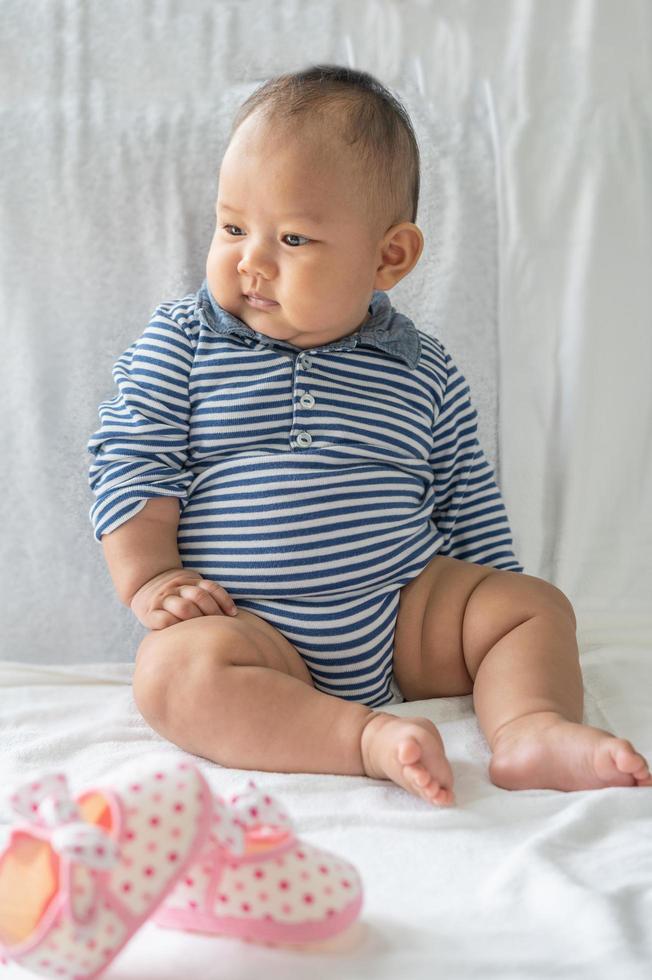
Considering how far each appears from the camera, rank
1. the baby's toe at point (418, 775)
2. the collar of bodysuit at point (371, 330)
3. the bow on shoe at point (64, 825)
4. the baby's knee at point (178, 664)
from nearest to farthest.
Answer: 1. the bow on shoe at point (64, 825)
2. the baby's toe at point (418, 775)
3. the baby's knee at point (178, 664)
4. the collar of bodysuit at point (371, 330)

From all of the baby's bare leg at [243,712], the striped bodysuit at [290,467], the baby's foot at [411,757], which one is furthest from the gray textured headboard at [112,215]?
the baby's foot at [411,757]

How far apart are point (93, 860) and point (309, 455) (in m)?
0.63

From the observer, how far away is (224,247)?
1.21m

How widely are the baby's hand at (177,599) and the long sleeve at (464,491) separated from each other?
32 centimetres

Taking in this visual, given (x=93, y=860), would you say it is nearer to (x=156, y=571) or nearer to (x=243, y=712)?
(x=243, y=712)

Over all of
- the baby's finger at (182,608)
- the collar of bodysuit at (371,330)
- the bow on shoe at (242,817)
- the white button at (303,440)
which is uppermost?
the collar of bodysuit at (371,330)

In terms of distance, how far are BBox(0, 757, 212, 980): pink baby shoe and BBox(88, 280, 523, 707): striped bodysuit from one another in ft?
1.54

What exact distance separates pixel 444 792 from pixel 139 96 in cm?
94

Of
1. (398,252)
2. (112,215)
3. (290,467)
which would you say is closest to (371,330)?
(398,252)

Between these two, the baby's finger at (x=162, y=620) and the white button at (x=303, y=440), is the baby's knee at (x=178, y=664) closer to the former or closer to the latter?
the baby's finger at (x=162, y=620)

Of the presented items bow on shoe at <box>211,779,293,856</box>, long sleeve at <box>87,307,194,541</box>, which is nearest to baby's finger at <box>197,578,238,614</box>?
long sleeve at <box>87,307,194,541</box>

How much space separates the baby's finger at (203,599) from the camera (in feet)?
3.69

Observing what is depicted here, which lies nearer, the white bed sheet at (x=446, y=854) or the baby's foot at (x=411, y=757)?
the white bed sheet at (x=446, y=854)

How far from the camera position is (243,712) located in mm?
1017
